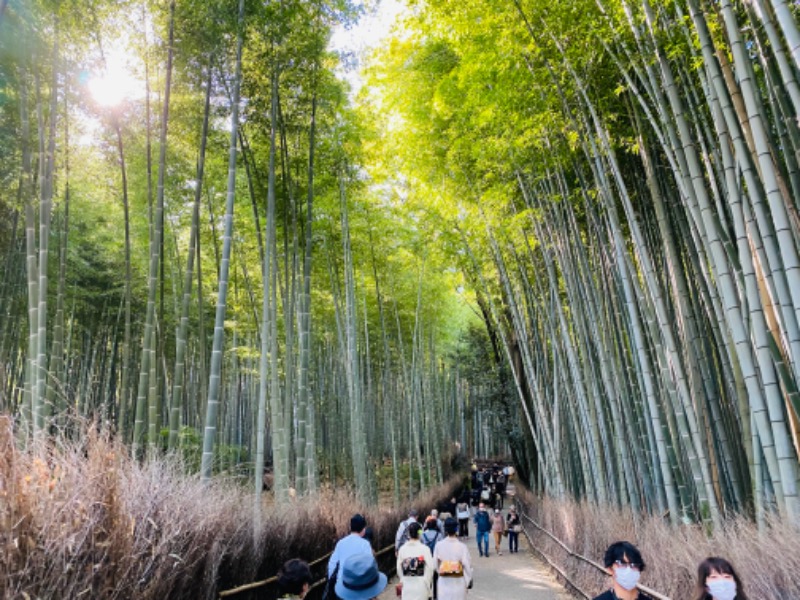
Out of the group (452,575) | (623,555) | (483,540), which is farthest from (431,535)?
(483,540)

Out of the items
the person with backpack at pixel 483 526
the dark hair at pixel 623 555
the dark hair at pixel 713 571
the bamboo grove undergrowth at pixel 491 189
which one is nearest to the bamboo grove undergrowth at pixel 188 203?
the bamboo grove undergrowth at pixel 491 189

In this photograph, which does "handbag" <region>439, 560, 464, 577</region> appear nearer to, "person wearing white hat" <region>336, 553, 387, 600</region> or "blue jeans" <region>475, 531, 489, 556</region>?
"person wearing white hat" <region>336, 553, 387, 600</region>

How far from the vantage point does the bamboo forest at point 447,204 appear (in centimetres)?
251

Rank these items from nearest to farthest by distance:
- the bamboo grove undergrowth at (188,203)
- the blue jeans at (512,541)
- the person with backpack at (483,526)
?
the bamboo grove undergrowth at (188,203) → the person with backpack at (483,526) → the blue jeans at (512,541)

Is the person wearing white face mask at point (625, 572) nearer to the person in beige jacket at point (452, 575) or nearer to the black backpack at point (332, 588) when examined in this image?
the black backpack at point (332, 588)

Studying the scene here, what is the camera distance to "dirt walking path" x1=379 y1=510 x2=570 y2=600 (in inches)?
216

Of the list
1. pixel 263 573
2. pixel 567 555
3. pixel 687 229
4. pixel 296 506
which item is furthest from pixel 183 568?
pixel 567 555

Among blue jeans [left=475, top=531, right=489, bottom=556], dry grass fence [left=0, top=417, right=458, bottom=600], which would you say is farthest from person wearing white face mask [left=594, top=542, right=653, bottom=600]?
blue jeans [left=475, top=531, right=489, bottom=556]

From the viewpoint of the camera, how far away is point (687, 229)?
395 cm

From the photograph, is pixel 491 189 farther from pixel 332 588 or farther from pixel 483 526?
pixel 483 526

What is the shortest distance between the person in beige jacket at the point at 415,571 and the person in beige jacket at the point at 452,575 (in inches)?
5.9

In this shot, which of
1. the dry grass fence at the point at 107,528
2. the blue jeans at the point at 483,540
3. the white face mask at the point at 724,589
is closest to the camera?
the dry grass fence at the point at 107,528

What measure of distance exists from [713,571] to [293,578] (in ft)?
5.03

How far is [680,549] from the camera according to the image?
9.29ft
